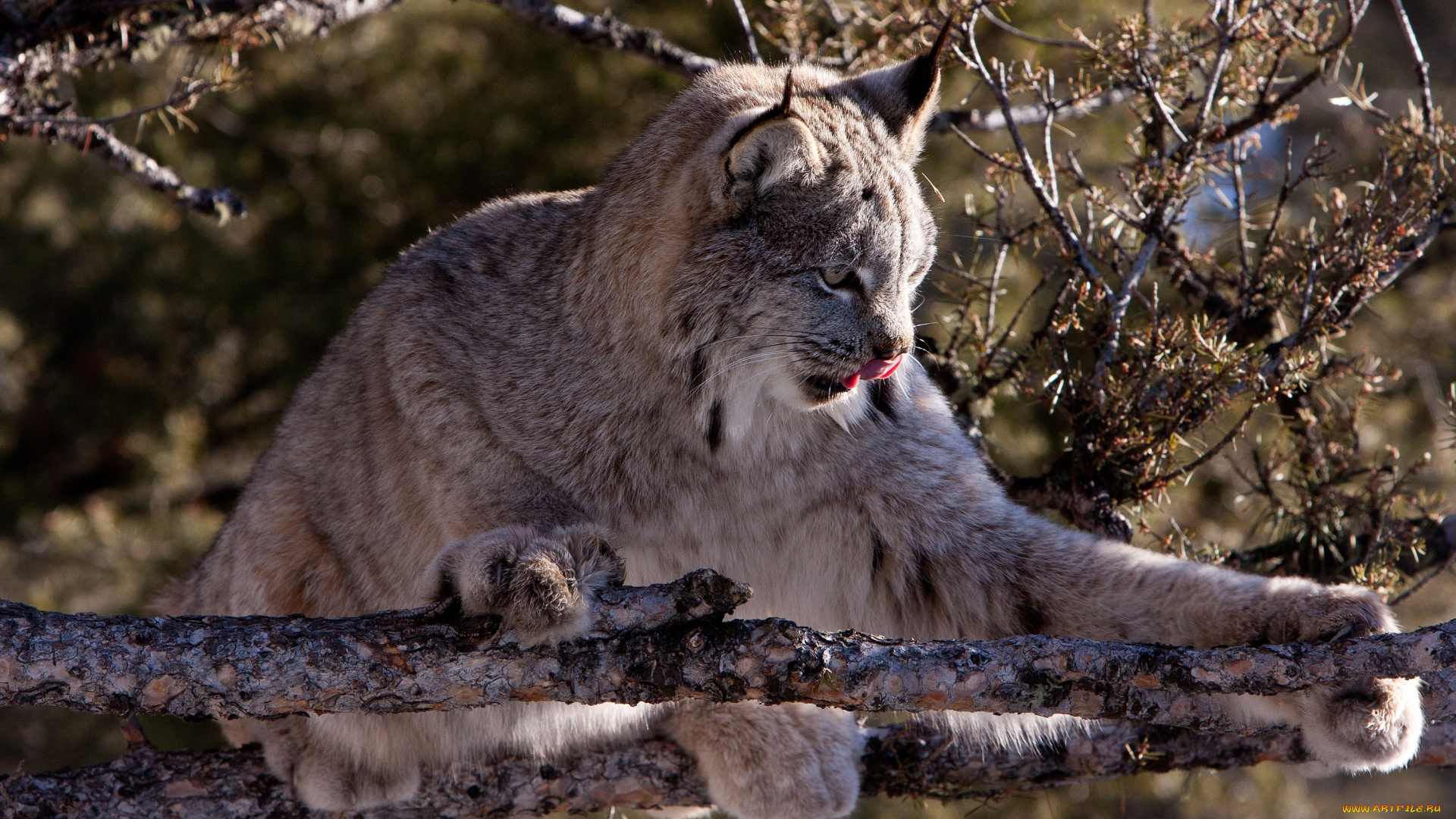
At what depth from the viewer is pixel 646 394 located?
3098mm

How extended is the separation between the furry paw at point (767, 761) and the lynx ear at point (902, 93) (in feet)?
5.74

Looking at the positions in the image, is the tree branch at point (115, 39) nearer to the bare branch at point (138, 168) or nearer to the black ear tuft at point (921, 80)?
the bare branch at point (138, 168)

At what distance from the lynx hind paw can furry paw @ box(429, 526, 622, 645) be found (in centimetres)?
160

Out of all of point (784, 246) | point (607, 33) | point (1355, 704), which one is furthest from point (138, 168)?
point (1355, 704)

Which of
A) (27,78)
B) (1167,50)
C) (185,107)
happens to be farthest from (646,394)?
(27,78)

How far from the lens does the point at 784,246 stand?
2834 millimetres

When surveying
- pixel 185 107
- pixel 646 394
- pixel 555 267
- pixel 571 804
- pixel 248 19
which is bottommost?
pixel 571 804

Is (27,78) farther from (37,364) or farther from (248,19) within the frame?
(37,364)

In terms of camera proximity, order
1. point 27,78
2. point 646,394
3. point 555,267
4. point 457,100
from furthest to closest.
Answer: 1. point 457,100
2. point 27,78
3. point 555,267
4. point 646,394

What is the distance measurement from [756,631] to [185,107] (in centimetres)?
230

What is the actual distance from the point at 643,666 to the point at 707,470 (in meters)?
0.78

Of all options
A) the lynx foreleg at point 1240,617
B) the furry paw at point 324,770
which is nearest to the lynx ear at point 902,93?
→ the lynx foreleg at point 1240,617

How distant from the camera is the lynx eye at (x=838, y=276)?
284 cm

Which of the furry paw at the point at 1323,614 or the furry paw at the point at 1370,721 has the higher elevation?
the furry paw at the point at 1323,614
